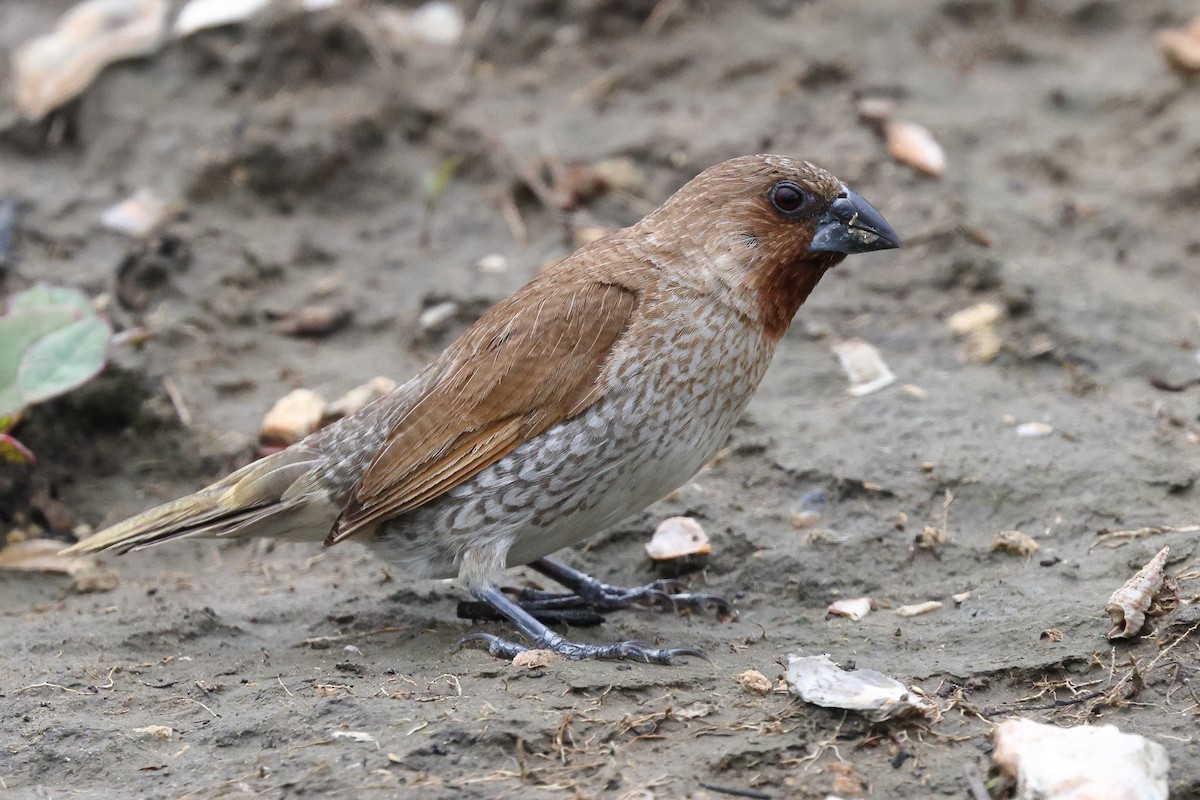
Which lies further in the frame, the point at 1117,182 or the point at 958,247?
the point at 1117,182

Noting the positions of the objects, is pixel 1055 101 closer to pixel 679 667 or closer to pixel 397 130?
pixel 397 130

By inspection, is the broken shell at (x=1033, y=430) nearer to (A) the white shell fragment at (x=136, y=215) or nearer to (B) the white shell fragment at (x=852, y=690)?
(B) the white shell fragment at (x=852, y=690)

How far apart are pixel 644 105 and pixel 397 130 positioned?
1262 millimetres

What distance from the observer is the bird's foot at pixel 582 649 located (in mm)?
3828

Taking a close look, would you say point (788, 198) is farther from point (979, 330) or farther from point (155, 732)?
point (155, 732)

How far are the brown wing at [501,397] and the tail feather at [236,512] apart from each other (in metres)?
0.28

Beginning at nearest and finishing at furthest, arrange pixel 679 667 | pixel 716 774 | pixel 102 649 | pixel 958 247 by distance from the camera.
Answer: pixel 716 774, pixel 679 667, pixel 102 649, pixel 958 247

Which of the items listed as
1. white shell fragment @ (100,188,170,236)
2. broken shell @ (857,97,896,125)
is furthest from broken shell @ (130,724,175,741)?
broken shell @ (857,97,896,125)

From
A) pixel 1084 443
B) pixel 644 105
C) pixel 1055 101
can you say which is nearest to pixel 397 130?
pixel 644 105

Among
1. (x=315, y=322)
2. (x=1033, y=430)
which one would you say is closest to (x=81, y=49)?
(x=315, y=322)

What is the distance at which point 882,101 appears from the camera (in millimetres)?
6945

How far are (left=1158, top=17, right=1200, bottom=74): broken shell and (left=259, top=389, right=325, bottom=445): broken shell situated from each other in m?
4.62

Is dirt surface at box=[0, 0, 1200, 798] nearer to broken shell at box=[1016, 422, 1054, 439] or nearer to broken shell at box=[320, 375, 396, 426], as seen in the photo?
broken shell at box=[1016, 422, 1054, 439]

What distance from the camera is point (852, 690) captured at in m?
3.26
